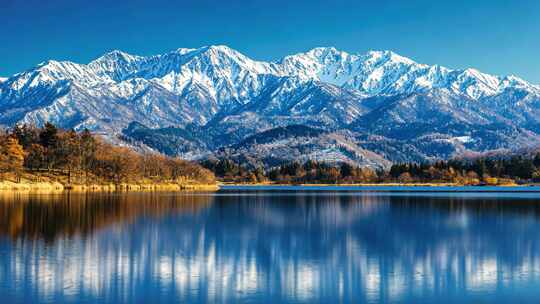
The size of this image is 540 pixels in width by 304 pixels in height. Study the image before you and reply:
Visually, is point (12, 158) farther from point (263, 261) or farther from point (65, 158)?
point (263, 261)

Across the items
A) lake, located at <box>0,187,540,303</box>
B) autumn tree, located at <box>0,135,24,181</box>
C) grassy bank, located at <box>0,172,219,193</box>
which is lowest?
lake, located at <box>0,187,540,303</box>

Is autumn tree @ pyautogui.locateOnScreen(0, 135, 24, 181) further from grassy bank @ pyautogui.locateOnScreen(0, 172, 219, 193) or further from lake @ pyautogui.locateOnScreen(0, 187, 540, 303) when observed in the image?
lake @ pyautogui.locateOnScreen(0, 187, 540, 303)

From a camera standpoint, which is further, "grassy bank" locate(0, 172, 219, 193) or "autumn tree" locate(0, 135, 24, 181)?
"grassy bank" locate(0, 172, 219, 193)

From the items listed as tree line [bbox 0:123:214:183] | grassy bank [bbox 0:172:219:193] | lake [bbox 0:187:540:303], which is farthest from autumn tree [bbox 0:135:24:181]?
lake [bbox 0:187:540:303]

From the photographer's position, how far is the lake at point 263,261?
3306 cm

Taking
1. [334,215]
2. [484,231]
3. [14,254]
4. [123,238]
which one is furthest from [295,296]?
[334,215]

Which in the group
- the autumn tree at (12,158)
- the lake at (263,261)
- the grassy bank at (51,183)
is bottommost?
the lake at (263,261)

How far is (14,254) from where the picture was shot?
149 ft

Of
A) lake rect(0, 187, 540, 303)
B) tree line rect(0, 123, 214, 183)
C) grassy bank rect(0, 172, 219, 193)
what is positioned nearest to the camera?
lake rect(0, 187, 540, 303)

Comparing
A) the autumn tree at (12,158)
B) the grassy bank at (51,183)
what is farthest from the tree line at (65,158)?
the grassy bank at (51,183)

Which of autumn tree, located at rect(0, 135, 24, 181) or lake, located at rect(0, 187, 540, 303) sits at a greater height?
autumn tree, located at rect(0, 135, 24, 181)

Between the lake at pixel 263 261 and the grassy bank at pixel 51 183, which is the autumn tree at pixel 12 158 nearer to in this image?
the grassy bank at pixel 51 183

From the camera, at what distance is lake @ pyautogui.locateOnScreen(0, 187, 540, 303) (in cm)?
3306

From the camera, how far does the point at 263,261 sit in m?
44.9
